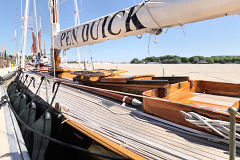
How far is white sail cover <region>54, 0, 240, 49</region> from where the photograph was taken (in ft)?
6.23

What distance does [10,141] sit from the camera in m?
2.86

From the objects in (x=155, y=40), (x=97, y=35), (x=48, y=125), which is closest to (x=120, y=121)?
(x=48, y=125)

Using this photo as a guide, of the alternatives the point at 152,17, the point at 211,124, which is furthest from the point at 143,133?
the point at 152,17

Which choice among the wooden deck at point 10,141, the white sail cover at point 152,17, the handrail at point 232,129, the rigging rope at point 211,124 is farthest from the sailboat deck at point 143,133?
the white sail cover at point 152,17

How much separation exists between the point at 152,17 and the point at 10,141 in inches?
133

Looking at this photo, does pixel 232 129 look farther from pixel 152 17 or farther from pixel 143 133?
pixel 152 17

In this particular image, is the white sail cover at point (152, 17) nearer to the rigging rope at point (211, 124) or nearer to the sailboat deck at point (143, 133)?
the rigging rope at point (211, 124)

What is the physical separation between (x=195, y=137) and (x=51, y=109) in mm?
2508

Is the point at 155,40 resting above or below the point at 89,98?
above

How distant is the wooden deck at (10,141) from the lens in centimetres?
246

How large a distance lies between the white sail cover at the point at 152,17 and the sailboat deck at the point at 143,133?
59.1 inches

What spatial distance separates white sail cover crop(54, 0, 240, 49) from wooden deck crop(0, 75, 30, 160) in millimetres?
2567

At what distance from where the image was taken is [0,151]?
102 inches

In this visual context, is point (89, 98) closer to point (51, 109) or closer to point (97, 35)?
point (51, 109)
